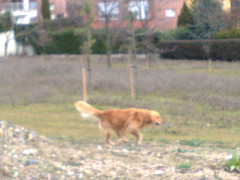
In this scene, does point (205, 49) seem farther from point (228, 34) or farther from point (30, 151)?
point (30, 151)

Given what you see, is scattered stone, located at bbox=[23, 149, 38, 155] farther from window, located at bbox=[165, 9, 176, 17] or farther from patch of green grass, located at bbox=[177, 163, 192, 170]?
window, located at bbox=[165, 9, 176, 17]

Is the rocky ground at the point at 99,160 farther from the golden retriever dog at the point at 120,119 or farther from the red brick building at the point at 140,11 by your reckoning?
the red brick building at the point at 140,11

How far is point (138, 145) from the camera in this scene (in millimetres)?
7578

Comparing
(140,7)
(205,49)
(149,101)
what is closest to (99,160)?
(149,101)

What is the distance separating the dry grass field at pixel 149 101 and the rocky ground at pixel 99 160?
133cm

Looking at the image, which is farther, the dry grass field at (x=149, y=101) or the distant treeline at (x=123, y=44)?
the distant treeline at (x=123, y=44)

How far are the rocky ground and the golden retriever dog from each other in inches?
14.8

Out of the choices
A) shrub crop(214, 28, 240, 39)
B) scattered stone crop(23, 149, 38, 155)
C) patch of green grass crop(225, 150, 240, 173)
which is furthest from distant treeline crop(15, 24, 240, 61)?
scattered stone crop(23, 149, 38, 155)

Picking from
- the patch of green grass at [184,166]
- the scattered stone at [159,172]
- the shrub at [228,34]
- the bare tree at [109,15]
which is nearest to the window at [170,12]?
the bare tree at [109,15]

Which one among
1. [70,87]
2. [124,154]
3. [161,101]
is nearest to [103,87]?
[70,87]

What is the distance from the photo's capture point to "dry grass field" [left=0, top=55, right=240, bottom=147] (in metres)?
9.69

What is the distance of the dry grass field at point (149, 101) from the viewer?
9.69 metres

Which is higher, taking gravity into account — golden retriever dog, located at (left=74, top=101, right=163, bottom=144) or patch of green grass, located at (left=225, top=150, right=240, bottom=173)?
golden retriever dog, located at (left=74, top=101, right=163, bottom=144)

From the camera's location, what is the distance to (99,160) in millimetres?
6059
